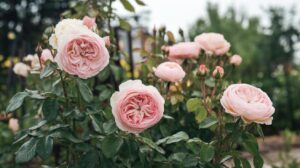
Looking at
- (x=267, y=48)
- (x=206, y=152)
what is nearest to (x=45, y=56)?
(x=206, y=152)

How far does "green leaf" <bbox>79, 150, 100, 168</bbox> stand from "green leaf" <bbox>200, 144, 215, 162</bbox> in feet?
0.89

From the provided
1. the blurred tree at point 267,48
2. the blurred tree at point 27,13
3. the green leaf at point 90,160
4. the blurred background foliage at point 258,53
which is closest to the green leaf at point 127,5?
the blurred background foliage at point 258,53

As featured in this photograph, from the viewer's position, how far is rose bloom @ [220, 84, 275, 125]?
120cm

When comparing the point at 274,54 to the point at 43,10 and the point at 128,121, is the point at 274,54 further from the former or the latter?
the point at 43,10

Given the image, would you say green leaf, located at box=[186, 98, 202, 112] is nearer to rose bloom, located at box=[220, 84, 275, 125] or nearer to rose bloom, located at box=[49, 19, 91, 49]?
rose bloom, located at box=[220, 84, 275, 125]

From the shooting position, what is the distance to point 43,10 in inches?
497

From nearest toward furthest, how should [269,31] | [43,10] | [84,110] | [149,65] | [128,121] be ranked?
[128,121]
[84,110]
[149,65]
[269,31]
[43,10]

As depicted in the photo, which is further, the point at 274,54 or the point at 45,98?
the point at 274,54

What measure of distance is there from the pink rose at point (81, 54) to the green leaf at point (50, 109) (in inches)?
7.9

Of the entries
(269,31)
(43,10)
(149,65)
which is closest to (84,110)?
(149,65)

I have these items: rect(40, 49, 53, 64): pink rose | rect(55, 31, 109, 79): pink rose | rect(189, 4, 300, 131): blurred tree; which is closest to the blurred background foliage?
rect(189, 4, 300, 131): blurred tree

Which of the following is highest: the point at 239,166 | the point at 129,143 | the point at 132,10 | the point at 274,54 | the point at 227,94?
the point at 132,10

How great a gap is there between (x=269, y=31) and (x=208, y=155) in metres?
6.07

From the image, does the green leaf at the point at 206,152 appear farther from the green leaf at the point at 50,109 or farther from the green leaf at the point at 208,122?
the green leaf at the point at 50,109
